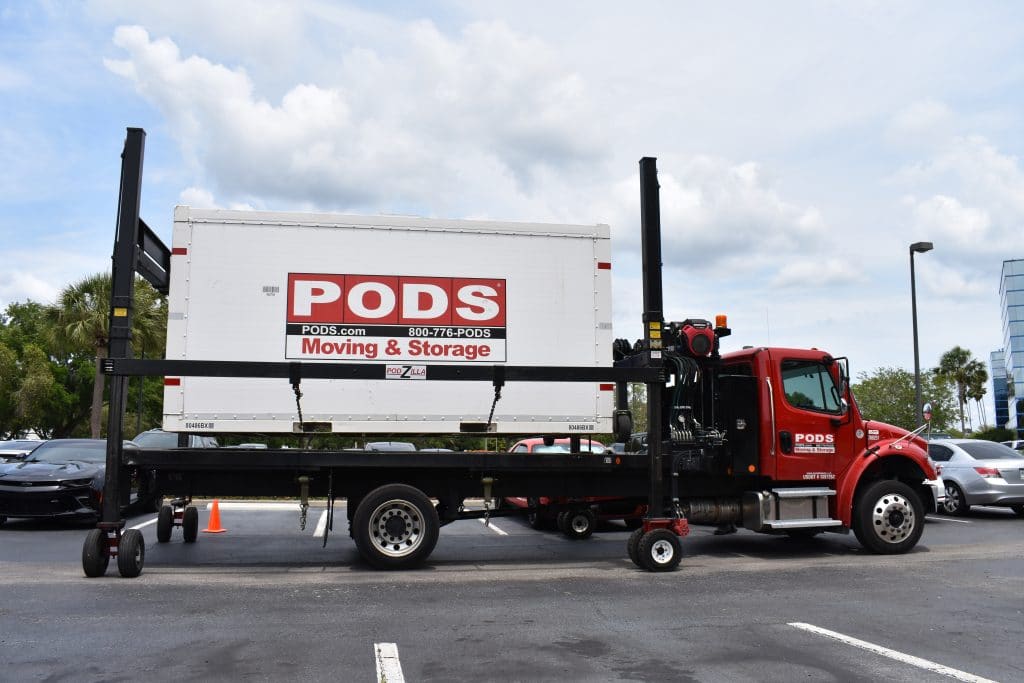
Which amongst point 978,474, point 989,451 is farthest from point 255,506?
point 989,451

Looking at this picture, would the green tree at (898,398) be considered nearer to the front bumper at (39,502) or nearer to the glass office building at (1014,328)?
the front bumper at (39,502)

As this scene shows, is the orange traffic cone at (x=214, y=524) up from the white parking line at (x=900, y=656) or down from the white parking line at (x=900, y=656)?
up

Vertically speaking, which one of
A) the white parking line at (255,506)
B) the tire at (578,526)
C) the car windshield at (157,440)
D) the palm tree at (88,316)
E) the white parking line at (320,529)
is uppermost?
the palm tree at (88,316)

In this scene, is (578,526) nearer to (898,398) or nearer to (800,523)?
(800,523)

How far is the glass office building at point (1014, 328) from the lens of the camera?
78000mm

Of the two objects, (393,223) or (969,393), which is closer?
(393,223)

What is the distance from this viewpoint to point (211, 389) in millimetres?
9508

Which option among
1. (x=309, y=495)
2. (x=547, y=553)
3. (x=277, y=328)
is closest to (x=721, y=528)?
(x=547, y=553)

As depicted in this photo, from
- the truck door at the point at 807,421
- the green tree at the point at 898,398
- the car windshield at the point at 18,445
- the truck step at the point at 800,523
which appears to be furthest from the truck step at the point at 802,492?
the green tree at the point at 898,398

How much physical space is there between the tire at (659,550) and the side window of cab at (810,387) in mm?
2509

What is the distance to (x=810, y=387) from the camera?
1091 centimetres

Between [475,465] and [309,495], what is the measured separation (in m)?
1.90

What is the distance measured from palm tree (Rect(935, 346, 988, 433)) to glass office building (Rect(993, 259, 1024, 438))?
17.9 feet

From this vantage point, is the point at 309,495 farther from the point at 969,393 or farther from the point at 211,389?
the point at 969,393
